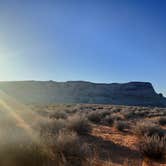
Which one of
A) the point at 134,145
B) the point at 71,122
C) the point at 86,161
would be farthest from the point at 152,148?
the point at 71,122

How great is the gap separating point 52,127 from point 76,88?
305ft

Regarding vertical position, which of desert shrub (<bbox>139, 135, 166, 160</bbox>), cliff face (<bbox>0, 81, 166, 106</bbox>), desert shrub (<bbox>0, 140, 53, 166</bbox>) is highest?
cliff face (<bbox>0, 81, 166, 106</bbox>)

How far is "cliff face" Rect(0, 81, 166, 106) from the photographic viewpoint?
327 feet

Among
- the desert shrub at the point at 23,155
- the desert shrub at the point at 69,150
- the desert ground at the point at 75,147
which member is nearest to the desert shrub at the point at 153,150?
the desert ground at the point at 75,147

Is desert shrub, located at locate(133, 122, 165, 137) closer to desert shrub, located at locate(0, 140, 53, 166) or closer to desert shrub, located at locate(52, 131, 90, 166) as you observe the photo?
desert shrub, located at locate(52, 131, 90, 166)

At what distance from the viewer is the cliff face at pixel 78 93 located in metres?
99.8

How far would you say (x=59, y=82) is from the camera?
369 ft

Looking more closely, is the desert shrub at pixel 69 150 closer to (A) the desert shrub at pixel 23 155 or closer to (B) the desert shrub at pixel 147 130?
A: (A) the desert shrub at pixel 23 155

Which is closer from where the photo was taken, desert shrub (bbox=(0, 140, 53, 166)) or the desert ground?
desert shrub (bbox=(0, 140, 53, 166))

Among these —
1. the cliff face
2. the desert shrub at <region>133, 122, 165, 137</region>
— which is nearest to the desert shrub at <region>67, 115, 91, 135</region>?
the desert shrub at <region>133, 122, 165, 137</region>

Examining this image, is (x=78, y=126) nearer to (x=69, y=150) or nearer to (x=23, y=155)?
(x=69, y=150)

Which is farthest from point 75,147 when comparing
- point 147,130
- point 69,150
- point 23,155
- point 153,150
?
point 147,130

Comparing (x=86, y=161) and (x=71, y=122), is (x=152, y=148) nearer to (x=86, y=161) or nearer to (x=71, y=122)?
(x=86, y=161)

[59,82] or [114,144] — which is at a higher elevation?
[59,82]
